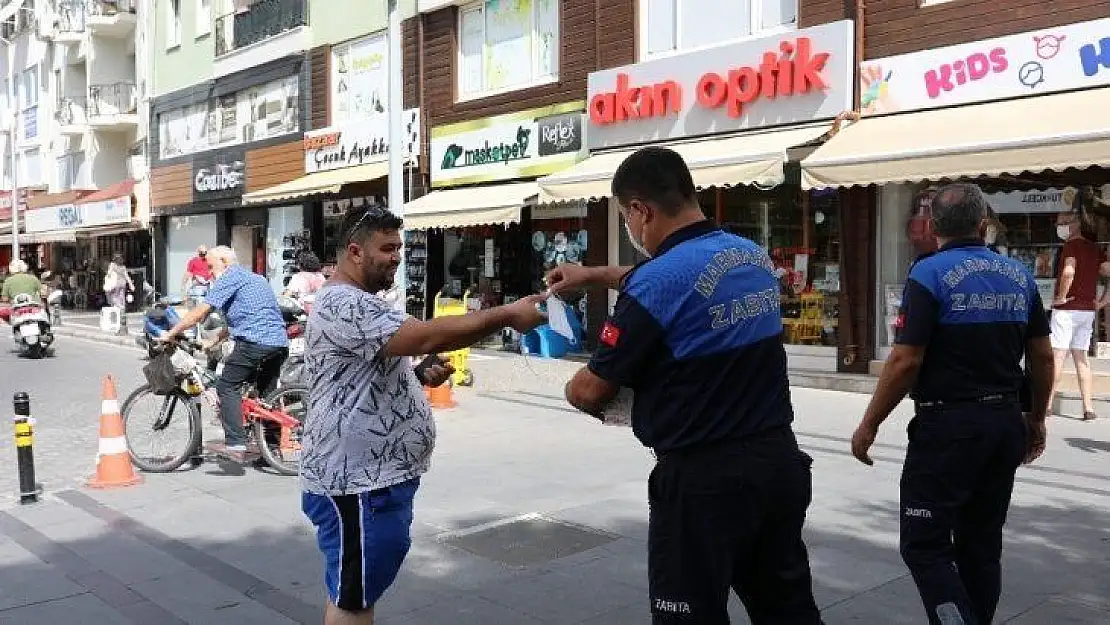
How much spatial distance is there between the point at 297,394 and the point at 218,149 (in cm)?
1947

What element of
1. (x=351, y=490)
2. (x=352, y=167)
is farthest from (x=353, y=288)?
(x=352, y=167)

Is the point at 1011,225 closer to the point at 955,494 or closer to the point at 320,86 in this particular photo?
the point at 955,494

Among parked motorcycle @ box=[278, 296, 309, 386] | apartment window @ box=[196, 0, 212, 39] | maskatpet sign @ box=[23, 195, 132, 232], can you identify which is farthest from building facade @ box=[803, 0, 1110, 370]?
maskatpet sign @ box=[23, 195, 132, 232]

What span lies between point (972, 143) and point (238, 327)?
6754 mm

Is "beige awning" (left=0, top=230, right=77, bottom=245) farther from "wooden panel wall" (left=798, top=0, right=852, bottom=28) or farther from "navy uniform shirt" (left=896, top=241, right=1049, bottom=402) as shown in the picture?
"navy uniform shirt" (left=896, top=241, right=1049, bottom=402)

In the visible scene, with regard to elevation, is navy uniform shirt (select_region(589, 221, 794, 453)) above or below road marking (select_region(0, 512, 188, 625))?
above

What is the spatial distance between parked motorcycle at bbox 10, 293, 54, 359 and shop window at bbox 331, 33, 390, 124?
6685 millimetres

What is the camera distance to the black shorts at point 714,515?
2770mm

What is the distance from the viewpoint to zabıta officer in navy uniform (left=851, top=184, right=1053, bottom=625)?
3.62 meters

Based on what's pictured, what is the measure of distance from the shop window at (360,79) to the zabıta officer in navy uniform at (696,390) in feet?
59.1

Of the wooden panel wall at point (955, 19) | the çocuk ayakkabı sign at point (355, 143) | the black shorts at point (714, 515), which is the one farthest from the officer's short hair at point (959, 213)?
the çocuk ayakkabı sign at point (355, 143)

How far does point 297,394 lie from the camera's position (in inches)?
311

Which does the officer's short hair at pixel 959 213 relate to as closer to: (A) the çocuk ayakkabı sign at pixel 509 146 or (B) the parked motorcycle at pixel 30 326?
(A) the çocuk ayakkabı sign at pixel 509 146

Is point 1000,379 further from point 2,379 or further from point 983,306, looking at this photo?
point 2,379
